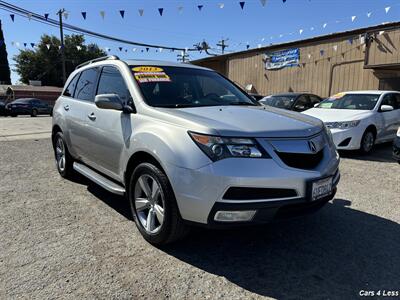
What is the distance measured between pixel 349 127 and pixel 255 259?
573 centimetres

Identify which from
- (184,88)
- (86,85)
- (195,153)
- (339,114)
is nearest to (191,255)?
(195,153)

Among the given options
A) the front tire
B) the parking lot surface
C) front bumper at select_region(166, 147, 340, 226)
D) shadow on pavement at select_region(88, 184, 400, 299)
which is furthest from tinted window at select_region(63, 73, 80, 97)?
front bumper at select_region(166, 147, 340, 226)

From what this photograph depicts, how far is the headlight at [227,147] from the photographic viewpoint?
280 cm

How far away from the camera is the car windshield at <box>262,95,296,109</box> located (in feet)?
40.0

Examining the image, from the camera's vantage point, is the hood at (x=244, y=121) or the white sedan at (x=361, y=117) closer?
the hood at (x=244, y=121)

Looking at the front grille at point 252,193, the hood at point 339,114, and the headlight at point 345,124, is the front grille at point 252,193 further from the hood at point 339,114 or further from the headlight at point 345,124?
the hood at point 339,114

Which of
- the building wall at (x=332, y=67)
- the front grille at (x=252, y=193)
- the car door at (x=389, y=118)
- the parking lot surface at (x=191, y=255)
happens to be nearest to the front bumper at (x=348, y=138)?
the car door at (x=389, y=118)

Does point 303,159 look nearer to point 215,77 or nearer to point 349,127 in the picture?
point 215,77

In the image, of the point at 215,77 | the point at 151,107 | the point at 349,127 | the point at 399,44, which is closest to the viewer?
the point at 151,107

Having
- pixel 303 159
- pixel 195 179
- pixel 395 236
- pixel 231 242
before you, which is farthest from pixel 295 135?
pixel 395 236

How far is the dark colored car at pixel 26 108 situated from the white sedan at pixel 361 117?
25.1 m

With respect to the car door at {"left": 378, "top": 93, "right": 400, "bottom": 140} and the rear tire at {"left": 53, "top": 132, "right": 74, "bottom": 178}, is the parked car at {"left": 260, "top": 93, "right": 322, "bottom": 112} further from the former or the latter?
the rear tire at {"left": 53, "top": 132, "right": 74, "bottom": 178}

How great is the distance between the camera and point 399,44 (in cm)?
1359

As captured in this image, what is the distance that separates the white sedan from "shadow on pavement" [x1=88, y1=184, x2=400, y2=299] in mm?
4114
